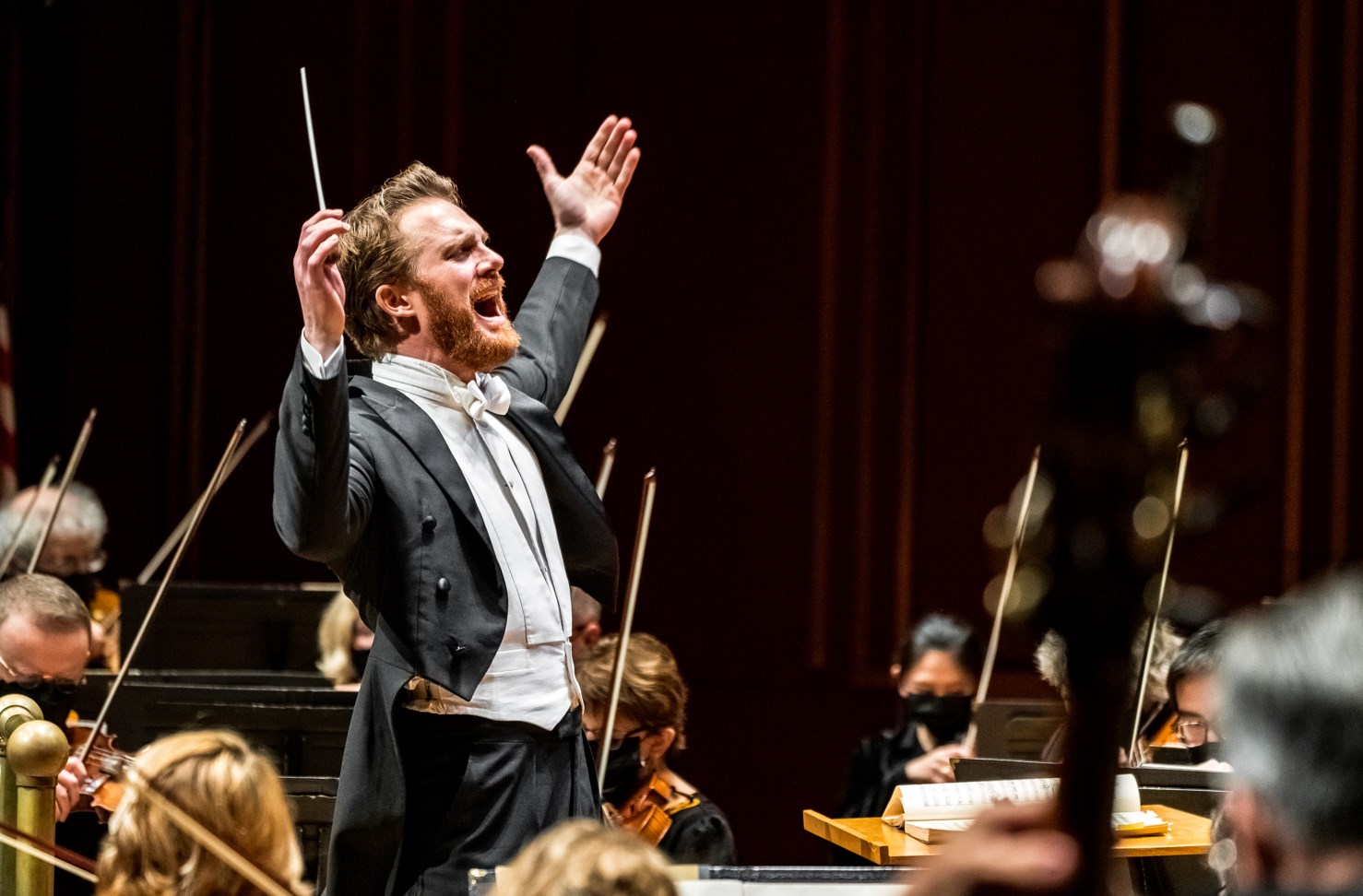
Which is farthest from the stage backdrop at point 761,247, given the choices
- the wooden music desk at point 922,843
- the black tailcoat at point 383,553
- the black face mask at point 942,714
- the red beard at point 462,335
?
the black tailcoat at point 383,553

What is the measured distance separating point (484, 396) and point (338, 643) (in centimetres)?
217

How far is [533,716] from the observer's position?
227 centimetres

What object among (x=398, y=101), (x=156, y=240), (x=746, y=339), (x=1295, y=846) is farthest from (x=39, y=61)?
(x=1295, y=846)

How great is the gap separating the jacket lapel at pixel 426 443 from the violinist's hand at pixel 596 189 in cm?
59

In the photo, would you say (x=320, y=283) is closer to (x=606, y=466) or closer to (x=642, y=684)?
(x=606, y=466)

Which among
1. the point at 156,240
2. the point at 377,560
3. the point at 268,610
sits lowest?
the point at 268,610

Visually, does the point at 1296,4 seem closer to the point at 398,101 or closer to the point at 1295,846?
the point at 398,101

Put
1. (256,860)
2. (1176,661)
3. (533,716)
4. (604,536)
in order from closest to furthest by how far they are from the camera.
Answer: (256,860)
(533,716)
(604,536)
(1176,661)

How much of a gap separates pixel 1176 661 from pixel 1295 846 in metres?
2.58

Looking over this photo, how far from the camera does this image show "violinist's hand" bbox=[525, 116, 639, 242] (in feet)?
9.42

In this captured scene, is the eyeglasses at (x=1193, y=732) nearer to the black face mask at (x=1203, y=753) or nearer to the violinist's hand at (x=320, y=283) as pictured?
the black face mask at (x=1203, y=753)

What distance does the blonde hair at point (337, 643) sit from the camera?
4.41 metres

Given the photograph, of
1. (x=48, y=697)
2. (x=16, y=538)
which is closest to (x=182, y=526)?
(x=16, y=538)

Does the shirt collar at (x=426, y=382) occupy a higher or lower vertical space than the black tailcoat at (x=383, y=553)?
higher
